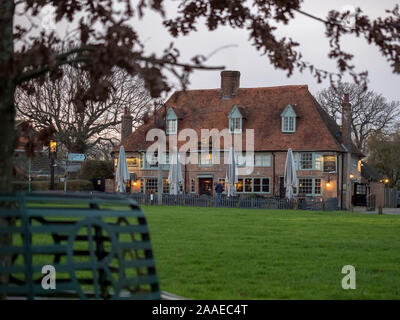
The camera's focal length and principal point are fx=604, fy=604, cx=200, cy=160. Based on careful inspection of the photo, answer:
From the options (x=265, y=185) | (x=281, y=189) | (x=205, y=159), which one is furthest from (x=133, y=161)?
(x=281, y=189)

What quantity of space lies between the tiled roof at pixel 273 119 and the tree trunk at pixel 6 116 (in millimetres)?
42189

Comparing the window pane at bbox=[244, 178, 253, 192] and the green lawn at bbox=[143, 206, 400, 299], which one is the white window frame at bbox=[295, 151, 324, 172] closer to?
the window pane at bbox=[244, 178, 253, 192]

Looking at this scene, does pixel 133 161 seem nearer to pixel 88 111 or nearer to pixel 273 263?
pixel 88 111

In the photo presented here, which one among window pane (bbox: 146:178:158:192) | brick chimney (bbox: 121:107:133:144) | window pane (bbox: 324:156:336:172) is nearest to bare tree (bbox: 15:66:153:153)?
brick chimney (bbox: 121:107:133:144)

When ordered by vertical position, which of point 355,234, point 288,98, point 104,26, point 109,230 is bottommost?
point 355,234

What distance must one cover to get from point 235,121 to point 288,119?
4724 millimetres

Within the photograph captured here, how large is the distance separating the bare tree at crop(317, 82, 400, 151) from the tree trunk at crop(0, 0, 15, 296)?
61491 millimetres

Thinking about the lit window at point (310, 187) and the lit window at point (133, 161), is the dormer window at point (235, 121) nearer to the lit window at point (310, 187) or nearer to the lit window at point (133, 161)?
the lit window at point (310, 187)

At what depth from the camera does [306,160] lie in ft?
161

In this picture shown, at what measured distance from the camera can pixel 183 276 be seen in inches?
358

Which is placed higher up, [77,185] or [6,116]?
[6,116]

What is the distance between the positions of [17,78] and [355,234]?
575 inches
